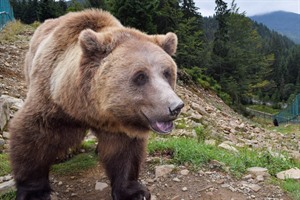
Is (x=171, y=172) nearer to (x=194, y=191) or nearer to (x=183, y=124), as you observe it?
(x=194, y=191)

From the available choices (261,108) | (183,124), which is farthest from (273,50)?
(183,124)

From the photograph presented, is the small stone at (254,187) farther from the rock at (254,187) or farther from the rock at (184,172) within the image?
the rock at (184,172)

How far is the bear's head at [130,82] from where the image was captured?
8.95 ft

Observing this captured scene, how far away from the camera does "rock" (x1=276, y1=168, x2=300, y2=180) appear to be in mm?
4305

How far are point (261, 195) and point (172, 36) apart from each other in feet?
5.66

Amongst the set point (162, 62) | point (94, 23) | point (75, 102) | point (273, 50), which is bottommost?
point (273, 50)

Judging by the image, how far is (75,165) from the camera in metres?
4.25

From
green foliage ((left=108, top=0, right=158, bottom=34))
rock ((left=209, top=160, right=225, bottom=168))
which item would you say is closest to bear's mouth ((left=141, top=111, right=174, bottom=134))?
rock ((left=209, top=160, right=225, bottom=168))

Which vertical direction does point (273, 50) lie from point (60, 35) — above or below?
below

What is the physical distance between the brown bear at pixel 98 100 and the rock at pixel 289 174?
5.12ft

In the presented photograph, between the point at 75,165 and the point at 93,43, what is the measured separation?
1.72 m

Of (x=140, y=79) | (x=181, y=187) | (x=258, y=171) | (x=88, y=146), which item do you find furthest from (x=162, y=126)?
(x=88, y=146)

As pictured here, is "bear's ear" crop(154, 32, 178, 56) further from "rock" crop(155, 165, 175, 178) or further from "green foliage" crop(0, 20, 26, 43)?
"green foliage" crop(0, 20, 26, 43)

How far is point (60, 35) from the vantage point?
352cm
